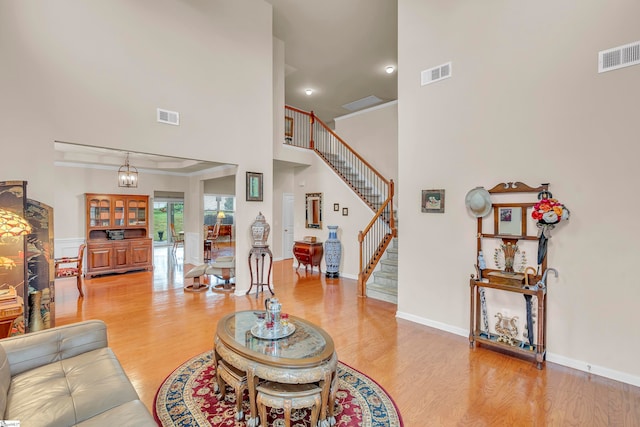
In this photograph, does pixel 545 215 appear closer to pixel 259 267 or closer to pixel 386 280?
pixel 386 280

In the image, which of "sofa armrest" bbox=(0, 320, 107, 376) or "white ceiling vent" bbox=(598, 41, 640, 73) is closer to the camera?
"sofa armrest" bbox=(0, 320, 107, 376)

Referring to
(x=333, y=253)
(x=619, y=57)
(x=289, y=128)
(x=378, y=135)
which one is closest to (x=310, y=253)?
(x=333, y=253)

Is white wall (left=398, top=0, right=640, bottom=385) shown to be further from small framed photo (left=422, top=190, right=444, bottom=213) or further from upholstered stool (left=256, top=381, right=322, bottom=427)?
upholstered stool (left=256, top=381, right=322, bottom=427)

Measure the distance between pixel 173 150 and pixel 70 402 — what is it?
12.4 feet

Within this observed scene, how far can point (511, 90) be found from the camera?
11.6 ft

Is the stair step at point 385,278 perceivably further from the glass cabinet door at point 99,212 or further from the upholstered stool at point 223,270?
the glass cabinet door at point 99,212

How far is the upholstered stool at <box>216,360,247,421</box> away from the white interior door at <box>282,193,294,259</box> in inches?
285

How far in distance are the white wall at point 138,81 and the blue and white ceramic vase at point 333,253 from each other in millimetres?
1929

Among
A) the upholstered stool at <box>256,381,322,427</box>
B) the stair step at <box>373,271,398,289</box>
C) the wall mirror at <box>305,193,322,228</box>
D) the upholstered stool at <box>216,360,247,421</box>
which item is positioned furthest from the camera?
the wall mirror at <box>305,193,322,228</box>

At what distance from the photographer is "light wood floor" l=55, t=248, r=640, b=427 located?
242cm

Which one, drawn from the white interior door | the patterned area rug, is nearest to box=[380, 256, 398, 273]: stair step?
the patterned area rug

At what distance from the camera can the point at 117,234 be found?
7.57 meters

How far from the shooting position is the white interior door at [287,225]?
9.69 m

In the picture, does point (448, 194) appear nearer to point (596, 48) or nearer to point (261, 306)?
point (596, 48)
